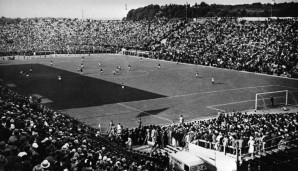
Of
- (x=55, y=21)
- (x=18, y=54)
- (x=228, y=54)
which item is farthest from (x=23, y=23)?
(x=228, y=54)

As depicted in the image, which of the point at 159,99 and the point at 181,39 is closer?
the point at 159,99

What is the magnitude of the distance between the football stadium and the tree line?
198 centimetres

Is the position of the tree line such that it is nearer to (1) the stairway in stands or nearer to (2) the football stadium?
(2) the football stadium

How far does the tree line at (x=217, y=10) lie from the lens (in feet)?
264

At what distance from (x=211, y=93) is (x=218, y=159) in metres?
22.5

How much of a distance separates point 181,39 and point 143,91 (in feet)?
135

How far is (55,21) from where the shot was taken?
402 ft

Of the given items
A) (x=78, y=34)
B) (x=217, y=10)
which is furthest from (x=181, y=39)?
(x=217, y=10)

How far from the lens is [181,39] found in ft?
264

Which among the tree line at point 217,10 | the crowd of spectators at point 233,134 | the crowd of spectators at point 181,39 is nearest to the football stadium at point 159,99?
the crowd of spectators at point 233,134

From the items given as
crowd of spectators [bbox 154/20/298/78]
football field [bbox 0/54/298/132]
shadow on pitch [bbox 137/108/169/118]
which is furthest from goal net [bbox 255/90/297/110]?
crowd of spectators [bbox 154/20/298/78]

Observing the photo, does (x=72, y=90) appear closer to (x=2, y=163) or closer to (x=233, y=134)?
(x=233, y=134)

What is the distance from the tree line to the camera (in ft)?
264

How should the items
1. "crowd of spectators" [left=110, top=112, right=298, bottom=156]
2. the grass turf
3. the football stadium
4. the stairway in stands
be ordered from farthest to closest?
the grass turf → the stairway in stands → "crowd of spectators" [left=110, top=112, right=298, bottom=156] → the football stadium
